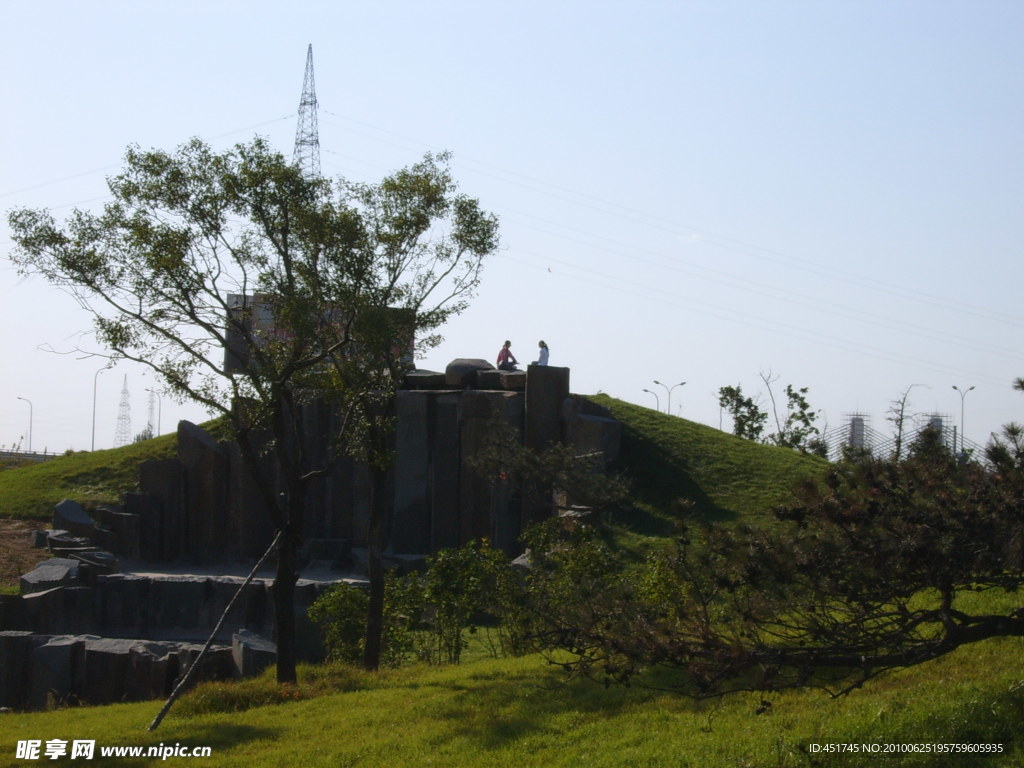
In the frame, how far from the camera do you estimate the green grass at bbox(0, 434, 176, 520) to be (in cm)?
3039

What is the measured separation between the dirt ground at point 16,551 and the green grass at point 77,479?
0.95 meters

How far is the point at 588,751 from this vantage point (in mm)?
9297

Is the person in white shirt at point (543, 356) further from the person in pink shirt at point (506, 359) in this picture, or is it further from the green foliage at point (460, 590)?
the green foliage at point (460, 590)

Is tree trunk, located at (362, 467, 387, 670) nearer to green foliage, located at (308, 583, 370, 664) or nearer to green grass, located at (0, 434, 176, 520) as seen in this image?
green foliage, located at (308, 583, 370, 664)

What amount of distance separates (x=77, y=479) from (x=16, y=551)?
22.9 ft

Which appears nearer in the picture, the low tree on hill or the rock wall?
the low tree on hill

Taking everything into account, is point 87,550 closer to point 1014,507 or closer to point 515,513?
point 515,513

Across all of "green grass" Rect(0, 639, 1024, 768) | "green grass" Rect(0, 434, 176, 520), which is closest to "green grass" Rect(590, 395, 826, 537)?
"green grass" Rect(0, 639, 1024, 768)

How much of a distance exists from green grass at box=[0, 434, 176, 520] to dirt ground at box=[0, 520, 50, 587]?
0.95 m

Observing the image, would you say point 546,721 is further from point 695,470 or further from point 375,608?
point 695,470

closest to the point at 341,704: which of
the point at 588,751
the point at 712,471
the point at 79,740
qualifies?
the point at 79,740

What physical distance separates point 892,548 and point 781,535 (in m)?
0.79

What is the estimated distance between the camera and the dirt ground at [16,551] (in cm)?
2422

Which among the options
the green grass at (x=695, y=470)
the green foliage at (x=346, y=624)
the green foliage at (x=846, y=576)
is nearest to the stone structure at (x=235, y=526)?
the green foliage at (x=346, y=624)
